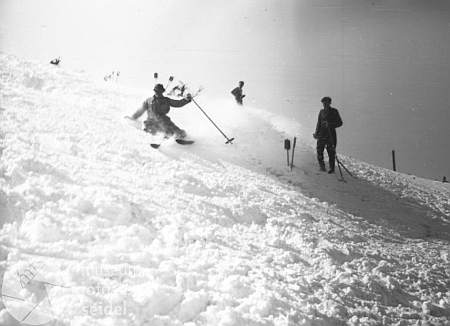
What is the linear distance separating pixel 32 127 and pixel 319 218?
21.1 ft

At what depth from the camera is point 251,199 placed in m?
5.62

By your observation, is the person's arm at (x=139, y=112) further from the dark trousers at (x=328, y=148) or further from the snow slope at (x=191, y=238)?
the dark trousers at (x=328, y=148)

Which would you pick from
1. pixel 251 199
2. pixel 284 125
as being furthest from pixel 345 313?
pixel 284 125

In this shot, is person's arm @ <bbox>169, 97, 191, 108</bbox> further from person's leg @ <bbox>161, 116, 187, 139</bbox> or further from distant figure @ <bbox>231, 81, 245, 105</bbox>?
distant figure @ <bbox>231, 81, 245, 105</bbox>

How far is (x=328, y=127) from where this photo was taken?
841 cm

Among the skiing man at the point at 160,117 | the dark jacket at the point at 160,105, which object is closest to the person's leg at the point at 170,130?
the skiing man at the point at 160,117

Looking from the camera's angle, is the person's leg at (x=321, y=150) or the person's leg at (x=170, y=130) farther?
the person's leg at (x=321, y=150)

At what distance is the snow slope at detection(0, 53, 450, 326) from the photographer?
284cm

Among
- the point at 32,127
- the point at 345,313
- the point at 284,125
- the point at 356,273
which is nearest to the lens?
the point at 345,313

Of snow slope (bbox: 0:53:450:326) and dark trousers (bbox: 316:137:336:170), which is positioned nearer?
snow slope (bbox: 0:53:450:326)

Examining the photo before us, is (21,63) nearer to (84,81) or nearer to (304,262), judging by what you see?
(84,81)

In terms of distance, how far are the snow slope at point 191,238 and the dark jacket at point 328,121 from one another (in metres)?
1.44

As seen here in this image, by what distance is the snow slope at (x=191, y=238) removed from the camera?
9.32 feet

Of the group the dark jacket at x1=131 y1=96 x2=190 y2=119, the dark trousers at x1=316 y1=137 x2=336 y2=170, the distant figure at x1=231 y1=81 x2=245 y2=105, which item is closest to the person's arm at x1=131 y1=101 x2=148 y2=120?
the dark jacket at x1=131 y1=96 x2=190 y2=119
